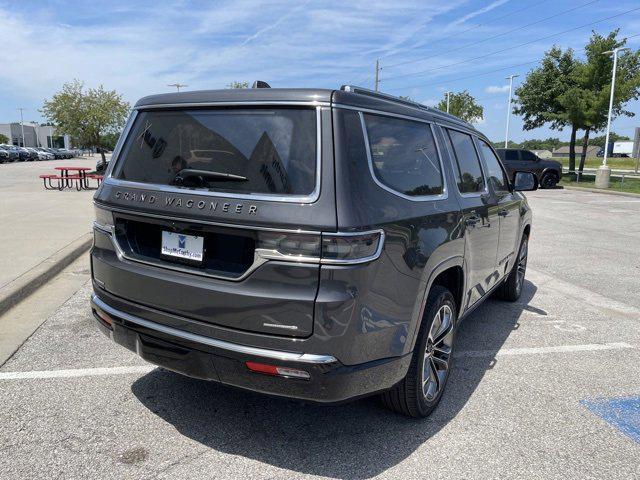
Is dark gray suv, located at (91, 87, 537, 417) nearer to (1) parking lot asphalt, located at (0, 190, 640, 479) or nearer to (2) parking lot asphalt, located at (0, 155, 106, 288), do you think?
(1) parking lot asphalt, located at (0, 190, 640, 479)

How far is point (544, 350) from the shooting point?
Result: 4.44 m

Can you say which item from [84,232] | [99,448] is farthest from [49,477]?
[84,232]

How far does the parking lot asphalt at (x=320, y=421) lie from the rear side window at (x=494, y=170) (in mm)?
1380

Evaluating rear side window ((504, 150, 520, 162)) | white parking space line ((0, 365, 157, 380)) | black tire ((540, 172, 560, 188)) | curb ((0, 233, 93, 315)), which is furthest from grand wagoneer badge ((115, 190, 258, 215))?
black tire ((540, 172, 560, 188))

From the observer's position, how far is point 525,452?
2885 millimetres

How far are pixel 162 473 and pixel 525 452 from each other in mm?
1950

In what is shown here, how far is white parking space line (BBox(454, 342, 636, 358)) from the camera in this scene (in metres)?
4.30

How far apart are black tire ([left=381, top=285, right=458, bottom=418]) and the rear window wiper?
4.44 feet

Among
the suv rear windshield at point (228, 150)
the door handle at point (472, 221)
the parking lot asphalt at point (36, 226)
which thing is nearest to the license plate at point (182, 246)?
the suv rear windshield at point (228, 150)

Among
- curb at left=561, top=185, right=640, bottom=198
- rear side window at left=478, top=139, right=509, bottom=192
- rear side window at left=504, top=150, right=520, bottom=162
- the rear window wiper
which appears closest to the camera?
the rear window wiper

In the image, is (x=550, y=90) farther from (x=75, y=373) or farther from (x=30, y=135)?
(x=30, y=135)

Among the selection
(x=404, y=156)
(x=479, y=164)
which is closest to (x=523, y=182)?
(x=479, y=164)

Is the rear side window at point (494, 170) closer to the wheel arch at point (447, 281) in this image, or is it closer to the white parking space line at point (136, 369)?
the wheel arch at point (447, 281)

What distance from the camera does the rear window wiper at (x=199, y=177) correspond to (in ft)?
8.53
